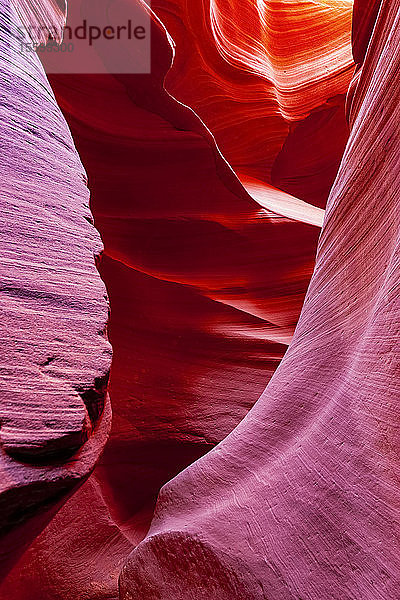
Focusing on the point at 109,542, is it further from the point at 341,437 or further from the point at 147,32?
the point at 147,32

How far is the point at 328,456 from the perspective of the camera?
1.39 metres

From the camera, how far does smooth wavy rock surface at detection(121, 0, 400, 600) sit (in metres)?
1.17

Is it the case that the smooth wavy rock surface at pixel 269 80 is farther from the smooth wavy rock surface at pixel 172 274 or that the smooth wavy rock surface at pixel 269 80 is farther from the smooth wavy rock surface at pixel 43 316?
the smooth wavy rock surface at pixel 43 316

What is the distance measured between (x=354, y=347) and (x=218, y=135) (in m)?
5.23

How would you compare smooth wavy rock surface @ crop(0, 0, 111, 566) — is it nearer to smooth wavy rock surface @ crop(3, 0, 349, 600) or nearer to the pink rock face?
the pink rock face

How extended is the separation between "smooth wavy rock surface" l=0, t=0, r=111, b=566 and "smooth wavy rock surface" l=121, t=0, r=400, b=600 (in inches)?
25.3

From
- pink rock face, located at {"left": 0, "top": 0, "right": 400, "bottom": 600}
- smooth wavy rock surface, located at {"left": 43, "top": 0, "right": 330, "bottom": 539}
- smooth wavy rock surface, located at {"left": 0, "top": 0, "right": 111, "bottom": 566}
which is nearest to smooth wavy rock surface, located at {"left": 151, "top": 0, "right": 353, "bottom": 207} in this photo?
pink rock face, located at {"left": 0, "top": 0, "right": 400, "bottom": 600}

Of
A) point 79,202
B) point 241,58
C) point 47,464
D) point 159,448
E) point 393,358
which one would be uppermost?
point 241,58

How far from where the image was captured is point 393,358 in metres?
1.20

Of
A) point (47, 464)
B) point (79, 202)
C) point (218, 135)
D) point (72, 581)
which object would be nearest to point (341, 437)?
point (47, 464)

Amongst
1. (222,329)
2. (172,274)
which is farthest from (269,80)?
(222,329)

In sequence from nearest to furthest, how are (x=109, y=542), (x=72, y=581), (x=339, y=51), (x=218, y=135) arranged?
(x=72, y=581), (x=109, y=542), (x=218, y=135), (x=339, y=51)

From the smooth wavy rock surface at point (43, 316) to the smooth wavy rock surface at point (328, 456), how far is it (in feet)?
2.11

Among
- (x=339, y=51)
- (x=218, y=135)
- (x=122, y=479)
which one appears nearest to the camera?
(x=122, y=479)
